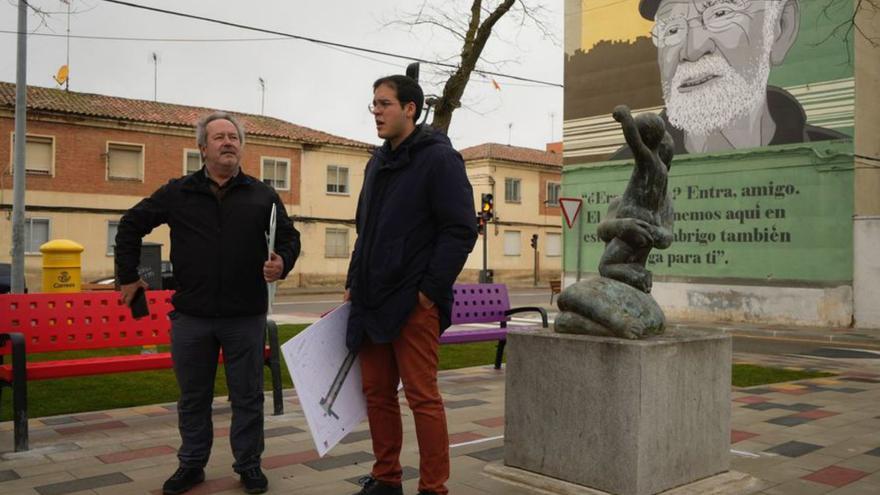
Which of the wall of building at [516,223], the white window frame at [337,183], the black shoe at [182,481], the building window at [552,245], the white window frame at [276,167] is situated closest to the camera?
the black shoe at [182,481]

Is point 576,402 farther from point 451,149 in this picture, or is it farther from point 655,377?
point 451,149

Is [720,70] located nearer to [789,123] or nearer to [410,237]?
[789,123]

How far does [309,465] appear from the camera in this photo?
473 cm

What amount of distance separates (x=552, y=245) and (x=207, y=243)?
44.0 meters

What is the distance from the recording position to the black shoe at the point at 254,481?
13.6 feet

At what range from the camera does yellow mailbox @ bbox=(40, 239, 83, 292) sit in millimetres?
12164

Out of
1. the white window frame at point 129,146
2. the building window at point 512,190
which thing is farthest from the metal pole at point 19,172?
the building window at point 512,190

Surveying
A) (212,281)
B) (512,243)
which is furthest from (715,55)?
(512,243)

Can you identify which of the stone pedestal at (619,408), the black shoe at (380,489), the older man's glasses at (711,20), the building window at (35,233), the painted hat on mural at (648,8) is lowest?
the black shoe at (380,489)

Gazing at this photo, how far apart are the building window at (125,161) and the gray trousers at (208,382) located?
97.3 ft

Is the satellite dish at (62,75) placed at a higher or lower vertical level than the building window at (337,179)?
higher

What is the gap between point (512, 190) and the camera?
45438mm

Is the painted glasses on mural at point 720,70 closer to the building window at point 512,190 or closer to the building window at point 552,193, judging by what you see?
the building window at point 512,190

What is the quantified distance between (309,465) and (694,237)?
52.5ft
